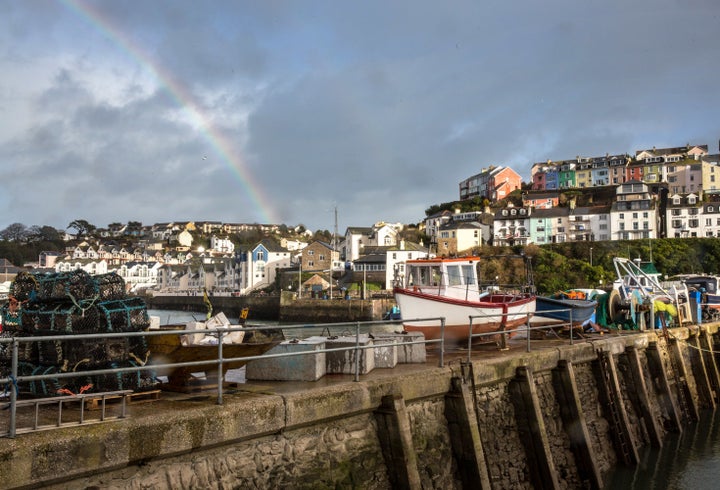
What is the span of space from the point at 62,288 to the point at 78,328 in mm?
789

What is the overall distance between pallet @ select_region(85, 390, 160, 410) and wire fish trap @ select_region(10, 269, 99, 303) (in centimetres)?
132

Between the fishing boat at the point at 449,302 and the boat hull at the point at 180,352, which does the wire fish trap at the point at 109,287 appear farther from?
the fishing boat at the point at 449,302

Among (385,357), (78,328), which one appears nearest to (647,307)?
(385,357)

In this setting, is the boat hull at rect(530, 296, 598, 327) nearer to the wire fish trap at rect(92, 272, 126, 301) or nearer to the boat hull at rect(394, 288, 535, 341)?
the boat hull at rect(394, 288, 535, 341)

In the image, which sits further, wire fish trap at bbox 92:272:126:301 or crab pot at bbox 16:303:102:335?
wire fish trap at bbox 92:272:126:301

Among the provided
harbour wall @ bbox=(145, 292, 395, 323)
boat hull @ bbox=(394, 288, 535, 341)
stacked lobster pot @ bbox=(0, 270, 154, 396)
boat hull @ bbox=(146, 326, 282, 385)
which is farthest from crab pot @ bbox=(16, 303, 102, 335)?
harbour wall @ bbox=(145, 292, 395, 323)

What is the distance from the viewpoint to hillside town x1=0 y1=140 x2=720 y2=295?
91.9 meters

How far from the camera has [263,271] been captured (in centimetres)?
10700

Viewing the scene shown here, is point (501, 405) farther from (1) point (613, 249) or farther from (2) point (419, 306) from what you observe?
(1) point (613, 249)

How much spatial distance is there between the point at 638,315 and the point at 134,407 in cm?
1807

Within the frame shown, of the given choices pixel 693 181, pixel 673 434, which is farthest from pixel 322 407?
pixel 693 181

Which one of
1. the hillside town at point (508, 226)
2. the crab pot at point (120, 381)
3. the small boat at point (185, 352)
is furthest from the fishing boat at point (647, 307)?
the hillside town at point (508, 226)

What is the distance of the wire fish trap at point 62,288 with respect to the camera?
7.66 meters

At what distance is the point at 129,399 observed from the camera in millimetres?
6945
